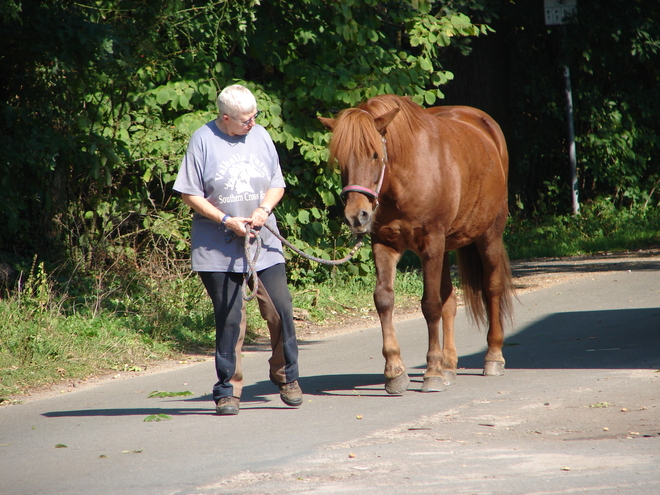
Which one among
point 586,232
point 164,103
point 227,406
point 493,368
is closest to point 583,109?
point 586,232

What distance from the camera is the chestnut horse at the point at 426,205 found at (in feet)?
19.7

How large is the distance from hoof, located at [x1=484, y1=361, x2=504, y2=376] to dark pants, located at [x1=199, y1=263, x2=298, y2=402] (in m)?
1.93

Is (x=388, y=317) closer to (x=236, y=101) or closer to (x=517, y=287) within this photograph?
(x=236, y=101)

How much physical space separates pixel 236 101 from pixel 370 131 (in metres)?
1.07

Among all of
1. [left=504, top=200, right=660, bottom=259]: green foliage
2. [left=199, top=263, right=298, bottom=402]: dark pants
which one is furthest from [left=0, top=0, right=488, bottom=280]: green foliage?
[left=504, top=200, right=660, bottom=259]: green foliage

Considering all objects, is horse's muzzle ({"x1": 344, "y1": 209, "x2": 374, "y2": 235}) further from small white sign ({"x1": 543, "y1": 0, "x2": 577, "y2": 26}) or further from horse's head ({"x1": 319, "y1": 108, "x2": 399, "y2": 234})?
small white sign ({"x1": 543, "y1": 0, "x2": 577, "y2": 26})

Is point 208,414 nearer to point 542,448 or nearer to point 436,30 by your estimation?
point 542,448

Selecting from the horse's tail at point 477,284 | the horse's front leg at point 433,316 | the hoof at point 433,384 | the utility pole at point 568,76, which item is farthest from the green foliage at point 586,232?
the hoof at point 433,384

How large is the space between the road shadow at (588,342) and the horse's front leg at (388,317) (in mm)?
1452

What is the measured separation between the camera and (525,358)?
7602 millimetres

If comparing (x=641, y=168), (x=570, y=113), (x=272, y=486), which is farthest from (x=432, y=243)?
(x=641, y=168)

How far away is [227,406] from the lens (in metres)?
5.64

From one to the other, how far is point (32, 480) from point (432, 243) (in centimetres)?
334

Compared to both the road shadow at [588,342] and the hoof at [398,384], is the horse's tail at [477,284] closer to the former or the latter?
the road shadow at [588,342]
